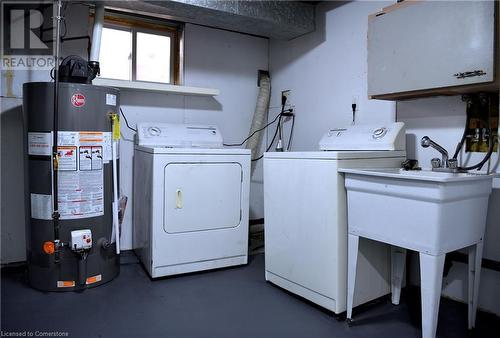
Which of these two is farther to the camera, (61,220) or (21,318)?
(61,220)

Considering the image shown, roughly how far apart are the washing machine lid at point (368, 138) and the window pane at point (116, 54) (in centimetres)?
187

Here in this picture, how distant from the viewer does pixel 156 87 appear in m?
2.84

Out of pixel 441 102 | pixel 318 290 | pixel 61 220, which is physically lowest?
pixel 318 290

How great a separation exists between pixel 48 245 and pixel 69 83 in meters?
1.02

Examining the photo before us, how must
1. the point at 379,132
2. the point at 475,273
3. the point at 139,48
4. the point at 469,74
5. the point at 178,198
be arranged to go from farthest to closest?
the point at 139,48 < the point at 178,198 < the point at 379,132 < the point at 475,273 < the point at 469,74

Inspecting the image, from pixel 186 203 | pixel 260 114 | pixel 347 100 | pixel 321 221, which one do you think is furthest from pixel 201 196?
pixel 347 100

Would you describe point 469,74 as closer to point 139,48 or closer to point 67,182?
point 67,182

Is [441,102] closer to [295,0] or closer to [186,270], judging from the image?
[295,0]

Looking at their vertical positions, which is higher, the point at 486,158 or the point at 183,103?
the point at 183,103

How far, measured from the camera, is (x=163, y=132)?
2.84 meters

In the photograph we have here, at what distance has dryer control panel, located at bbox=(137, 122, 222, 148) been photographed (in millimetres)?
2771

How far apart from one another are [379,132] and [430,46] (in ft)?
1.91

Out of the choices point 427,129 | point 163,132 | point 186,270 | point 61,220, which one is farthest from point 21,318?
point 427,129

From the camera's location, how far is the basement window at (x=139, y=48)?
3010mm
